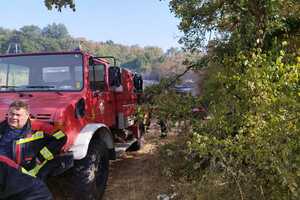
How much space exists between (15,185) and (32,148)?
14.5 inches

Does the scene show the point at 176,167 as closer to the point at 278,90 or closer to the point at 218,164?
the point at 218,164

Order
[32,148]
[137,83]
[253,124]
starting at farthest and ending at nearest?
[137,83]
[253,124]
[32,148]

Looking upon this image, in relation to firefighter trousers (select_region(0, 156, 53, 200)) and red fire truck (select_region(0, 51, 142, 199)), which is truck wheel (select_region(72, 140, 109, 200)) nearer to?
red fire truck (select_region(0, 51, 142, 199))

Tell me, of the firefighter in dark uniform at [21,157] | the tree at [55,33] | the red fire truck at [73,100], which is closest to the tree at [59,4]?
the red fire truck at [73,100]

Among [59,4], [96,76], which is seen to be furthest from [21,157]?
[59,4]

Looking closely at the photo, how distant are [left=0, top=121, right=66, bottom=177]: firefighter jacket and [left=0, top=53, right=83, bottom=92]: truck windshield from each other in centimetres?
201

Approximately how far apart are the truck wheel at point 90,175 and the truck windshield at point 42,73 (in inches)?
36.7

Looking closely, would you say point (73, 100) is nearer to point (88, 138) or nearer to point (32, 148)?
point (88, 138)

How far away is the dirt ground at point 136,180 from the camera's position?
6.18 metres

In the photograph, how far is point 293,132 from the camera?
12.7 ft

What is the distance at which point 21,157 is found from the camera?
3.72 meters

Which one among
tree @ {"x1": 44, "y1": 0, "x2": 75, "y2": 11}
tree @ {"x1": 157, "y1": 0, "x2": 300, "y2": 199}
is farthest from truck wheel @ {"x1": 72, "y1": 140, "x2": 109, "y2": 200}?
tree @ {"x1": 44, "y1": 0, "x2": 75, "y2": 11}

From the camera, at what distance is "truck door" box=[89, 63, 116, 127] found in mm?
6297

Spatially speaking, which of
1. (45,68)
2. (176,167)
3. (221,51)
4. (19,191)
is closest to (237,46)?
(221,51)
